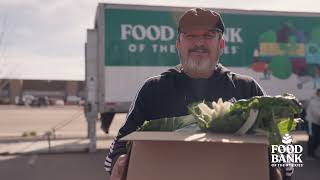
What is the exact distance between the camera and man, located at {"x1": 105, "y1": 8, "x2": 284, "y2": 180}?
2396mm

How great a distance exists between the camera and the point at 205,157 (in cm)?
176

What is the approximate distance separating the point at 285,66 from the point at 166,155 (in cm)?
1040

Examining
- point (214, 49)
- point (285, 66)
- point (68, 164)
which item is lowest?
point (68, 164)

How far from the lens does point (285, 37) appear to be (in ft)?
38.2

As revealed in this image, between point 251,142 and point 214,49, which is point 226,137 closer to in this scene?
point 251,142

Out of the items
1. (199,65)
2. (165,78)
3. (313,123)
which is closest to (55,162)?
(313,123)

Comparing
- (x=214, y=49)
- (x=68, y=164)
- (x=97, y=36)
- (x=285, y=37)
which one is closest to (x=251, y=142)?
(x=214, y=49)

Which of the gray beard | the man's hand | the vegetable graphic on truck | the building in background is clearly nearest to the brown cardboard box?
the man's hand

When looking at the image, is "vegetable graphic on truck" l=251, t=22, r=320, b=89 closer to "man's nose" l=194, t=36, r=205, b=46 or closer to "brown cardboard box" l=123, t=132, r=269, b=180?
"man's nose" l=194, t=36, r=205, b=46

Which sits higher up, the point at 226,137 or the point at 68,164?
the point at 226,137

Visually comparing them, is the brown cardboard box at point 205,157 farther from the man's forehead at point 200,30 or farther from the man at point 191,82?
the man's forehead at point 200,30

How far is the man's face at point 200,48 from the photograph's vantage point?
2406mm

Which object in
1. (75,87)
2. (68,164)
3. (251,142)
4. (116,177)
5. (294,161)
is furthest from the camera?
(75,87)

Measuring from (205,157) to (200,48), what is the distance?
2.62 ft
